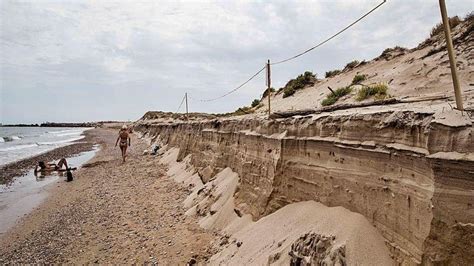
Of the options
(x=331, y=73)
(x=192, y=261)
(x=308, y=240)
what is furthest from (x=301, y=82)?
(x=308, y=240)

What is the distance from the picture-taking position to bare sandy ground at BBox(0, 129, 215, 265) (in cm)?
741

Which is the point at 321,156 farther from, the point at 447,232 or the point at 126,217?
the point at 126,217

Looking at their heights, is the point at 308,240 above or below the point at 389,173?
below

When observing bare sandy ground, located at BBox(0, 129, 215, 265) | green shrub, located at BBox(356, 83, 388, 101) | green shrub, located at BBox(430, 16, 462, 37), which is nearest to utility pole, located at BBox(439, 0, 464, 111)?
bare sandy ground, located at BBox(0, 129, 215, 265)

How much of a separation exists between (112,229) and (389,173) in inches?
302

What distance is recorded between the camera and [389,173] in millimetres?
3865

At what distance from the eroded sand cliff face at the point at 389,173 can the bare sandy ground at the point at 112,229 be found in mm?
2158

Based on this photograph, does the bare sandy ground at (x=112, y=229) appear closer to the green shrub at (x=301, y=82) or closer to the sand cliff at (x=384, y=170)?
the sand cliff at (x=384, y=170)

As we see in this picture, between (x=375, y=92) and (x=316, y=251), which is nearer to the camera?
(x=316, y=251)

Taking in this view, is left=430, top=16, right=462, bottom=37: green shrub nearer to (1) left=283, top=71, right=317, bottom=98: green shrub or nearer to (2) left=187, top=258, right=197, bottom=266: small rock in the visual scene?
(1) left=283, top=71, right=317, bottom=98: green shrub

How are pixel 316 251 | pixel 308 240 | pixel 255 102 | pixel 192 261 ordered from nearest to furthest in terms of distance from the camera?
pixel 316 251 < pixel 308 240 < pixel 192 261 < pixel 255 102

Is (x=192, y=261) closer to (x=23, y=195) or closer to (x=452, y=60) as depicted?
(x=452, y=60)

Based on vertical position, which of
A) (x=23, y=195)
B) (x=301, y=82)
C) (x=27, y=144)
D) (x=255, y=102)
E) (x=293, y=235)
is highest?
(x=301, y=82)

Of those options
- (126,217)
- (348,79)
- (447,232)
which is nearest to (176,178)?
(126,217)
